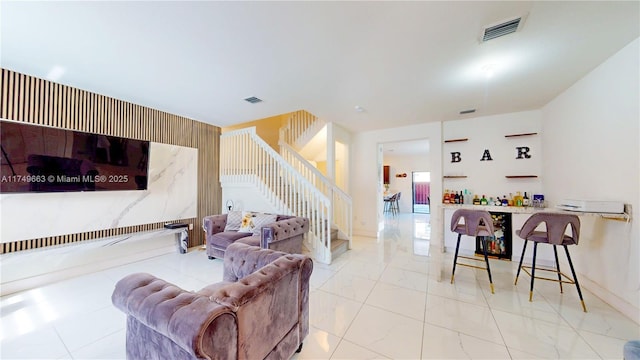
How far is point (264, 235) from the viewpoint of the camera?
3141mm

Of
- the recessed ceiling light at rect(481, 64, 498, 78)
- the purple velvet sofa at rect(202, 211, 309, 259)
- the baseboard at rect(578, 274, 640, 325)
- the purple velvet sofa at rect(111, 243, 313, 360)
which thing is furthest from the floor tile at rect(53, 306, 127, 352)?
the baseboard at rect(578, 274, 640, 325)

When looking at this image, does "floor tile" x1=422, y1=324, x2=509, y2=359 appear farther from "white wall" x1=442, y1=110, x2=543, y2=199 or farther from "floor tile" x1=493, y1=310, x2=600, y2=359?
"white wall" x1=442, y1=110, x2=543, y2=199

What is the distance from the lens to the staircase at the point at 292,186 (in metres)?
3.89

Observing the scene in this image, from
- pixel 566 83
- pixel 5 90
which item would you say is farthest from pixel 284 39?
pixel 566 83

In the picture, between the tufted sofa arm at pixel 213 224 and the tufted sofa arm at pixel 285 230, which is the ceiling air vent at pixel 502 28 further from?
the tufted sofa arm at pixel 213 224

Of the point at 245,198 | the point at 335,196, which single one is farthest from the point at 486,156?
the point at 245,198

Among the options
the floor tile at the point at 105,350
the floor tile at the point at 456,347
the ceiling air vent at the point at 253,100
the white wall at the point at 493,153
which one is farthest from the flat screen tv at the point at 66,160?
the white wall at the point at 493,153

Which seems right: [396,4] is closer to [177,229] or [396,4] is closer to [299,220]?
[299,220]

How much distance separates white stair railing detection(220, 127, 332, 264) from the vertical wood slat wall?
0.41 meters

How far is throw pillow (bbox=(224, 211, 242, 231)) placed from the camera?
3963 mm

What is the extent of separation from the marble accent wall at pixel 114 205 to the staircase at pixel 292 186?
871 millimetres

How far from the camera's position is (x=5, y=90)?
2658 mm

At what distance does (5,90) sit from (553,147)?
7.70 metres

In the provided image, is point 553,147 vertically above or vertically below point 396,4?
below
